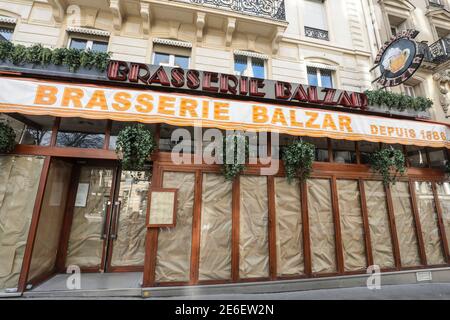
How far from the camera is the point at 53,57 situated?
526 cm

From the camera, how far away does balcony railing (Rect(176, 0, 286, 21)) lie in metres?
7.09

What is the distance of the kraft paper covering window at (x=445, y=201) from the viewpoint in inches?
245

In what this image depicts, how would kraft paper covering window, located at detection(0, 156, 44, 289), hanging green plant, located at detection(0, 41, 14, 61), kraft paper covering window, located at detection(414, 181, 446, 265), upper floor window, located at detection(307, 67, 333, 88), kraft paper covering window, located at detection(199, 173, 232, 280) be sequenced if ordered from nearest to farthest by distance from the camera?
kraft paper covering window, located at detection(0, 156, 44, 289), kraft paper covering window, located at detection(199, 173, 232, 280), hanging green plant, located at detection(0, 41, 14, 61), kraft paper covering window, located at detection(414, 181, 446, 265), upper floor window, located at detection(307, 67, 333, 88)

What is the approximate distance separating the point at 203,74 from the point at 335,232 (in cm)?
521

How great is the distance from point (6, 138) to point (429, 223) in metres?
10.3

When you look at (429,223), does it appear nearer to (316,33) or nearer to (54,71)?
(316,33)

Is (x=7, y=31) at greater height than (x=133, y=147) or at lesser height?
greater

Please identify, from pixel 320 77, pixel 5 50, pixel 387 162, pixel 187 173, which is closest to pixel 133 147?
Result: pixel 187 173

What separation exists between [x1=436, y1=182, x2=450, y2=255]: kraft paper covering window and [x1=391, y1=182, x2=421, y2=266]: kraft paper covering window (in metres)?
1.13

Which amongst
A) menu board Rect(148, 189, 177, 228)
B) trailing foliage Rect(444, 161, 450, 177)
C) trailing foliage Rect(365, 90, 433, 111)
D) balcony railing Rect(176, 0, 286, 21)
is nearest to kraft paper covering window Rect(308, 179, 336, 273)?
menu board Rect(148, 189, 177, 228)

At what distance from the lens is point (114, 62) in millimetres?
5445

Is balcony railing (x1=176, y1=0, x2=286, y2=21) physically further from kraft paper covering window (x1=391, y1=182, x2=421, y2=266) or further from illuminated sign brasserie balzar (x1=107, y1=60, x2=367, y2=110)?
kraft paper covering window (x1=391, y1=182, x2=421, y2=266)

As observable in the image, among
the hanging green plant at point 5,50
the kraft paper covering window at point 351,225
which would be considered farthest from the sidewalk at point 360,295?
the hanging green plant at point 5,50
